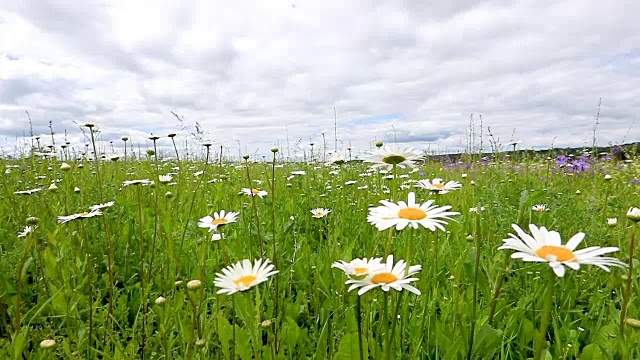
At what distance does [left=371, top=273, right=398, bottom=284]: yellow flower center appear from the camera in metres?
0.86

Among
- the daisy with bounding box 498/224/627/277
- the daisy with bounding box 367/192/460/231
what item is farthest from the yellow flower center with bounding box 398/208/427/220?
the daisy with bounding box 498/224/627/277

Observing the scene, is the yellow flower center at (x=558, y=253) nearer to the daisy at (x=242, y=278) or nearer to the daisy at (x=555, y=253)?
the daisy at (x=555, y=253)

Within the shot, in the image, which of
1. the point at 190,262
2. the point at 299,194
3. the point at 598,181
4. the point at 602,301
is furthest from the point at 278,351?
the point at 598,181

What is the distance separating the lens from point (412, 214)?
3.18ft

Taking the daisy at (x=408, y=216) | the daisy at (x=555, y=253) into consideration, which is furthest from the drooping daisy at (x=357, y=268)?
the daisy at (x=555, y=253)

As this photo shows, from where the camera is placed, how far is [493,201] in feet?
8.14

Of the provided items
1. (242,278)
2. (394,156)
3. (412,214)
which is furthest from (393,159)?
(242,278)

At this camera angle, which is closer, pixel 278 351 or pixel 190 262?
pixel 278 351

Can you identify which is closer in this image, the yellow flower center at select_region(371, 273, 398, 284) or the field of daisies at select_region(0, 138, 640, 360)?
the yellow flower center at select_region(371, 273, 398, 284)

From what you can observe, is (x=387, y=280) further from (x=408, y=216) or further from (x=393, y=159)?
(x=393, y=159)

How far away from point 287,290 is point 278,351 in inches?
25.5

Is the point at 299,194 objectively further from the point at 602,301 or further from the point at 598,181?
the point at 598,181

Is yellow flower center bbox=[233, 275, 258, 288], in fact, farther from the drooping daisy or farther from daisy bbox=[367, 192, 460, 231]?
daisy bbox=[367, 192, 460, 231]

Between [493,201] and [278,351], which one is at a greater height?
[493,201]
